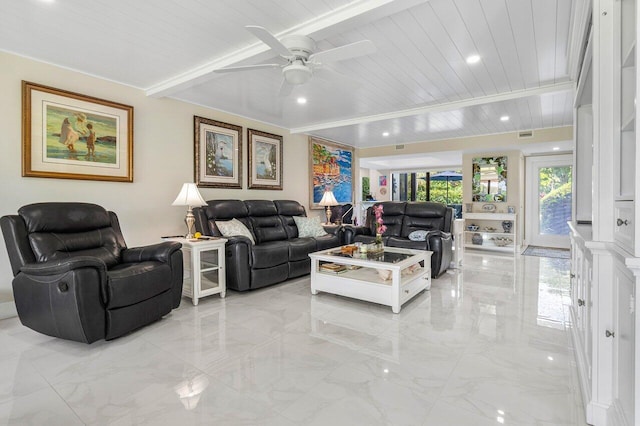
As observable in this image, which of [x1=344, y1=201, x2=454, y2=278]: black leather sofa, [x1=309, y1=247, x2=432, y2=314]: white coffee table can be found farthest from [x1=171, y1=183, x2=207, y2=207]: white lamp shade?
[x1=344, y1=201, x2=454, y2=278]: black leather sofa

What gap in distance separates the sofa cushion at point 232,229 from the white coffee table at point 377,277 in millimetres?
1016

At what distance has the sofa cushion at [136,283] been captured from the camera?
97.9 inches

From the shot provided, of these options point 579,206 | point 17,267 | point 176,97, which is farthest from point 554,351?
point 176,97

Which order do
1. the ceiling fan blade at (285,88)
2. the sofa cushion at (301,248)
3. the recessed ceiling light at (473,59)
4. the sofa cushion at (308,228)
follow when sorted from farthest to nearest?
1. the sofa cushion at (308,228)
2. the sofa cushion at (301,248)
3. the recessed ceiling light at (473,59)
4. the ceiling fan blade at (285,88)

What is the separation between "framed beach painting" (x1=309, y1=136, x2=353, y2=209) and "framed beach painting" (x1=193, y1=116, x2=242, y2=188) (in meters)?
1.82

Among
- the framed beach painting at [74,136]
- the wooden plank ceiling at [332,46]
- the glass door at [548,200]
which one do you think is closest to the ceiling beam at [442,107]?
the wooden plank ceiling at [332,46]

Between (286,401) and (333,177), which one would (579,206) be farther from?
(333,177)

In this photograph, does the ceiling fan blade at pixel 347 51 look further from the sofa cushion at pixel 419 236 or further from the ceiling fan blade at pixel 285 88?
the sofa cushion at pixel 419 236

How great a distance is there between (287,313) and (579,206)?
2.79 metres

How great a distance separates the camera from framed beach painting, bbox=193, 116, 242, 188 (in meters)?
4.50

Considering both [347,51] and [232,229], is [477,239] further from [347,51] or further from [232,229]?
[347,51]

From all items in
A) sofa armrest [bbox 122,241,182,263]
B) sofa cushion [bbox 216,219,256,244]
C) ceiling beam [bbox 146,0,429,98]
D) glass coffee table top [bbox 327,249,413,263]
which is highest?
ceiling beam [bbox 146,0,429,98]

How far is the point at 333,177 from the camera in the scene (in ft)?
23.1

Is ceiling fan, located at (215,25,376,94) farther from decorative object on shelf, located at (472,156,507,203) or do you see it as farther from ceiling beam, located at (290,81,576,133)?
decorative object on shelf, located at (472,156,507,203)
